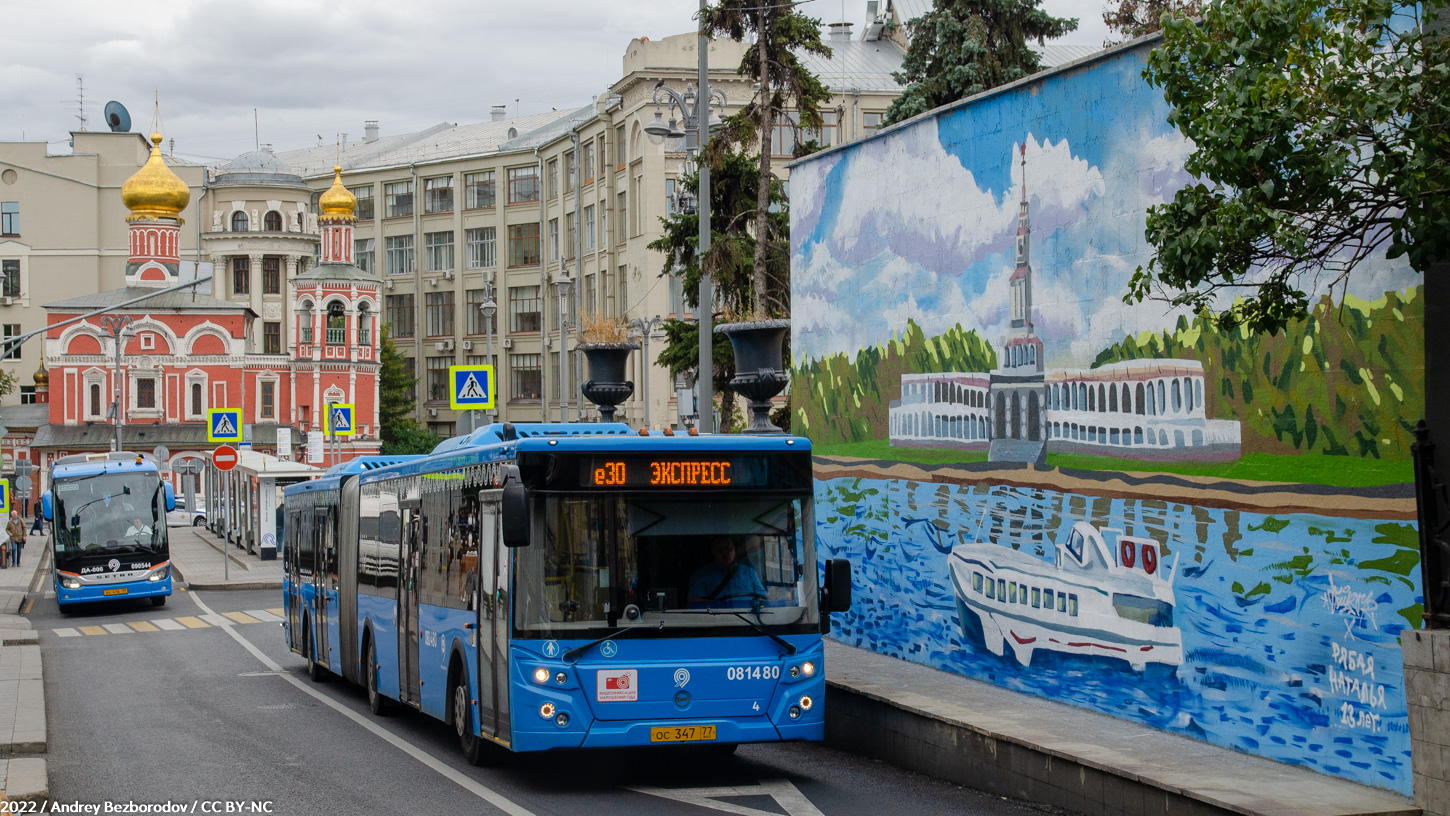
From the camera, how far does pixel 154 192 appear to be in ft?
309

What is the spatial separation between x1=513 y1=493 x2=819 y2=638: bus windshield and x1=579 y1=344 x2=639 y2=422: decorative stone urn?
10.2 metres

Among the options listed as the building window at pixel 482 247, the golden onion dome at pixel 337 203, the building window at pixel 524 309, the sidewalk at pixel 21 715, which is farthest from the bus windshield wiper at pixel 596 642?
Result: the building window at pixel 482 247

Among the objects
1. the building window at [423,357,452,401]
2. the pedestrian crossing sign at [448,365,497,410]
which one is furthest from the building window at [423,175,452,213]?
the pedestrian crossing sign at [448,365,497,410]

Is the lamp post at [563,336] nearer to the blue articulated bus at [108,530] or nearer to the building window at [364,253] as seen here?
the blue articulated bus at [108,530]

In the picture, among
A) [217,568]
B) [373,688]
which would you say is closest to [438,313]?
[217,568]

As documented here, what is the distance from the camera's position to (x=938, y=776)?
12.6 metres

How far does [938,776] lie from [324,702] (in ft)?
28.7

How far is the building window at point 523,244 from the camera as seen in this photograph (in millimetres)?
96812

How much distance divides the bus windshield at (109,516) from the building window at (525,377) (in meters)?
59.8

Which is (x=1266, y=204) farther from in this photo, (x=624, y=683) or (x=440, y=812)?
(x=440, y=812)

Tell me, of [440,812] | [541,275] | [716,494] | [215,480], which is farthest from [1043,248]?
[541,275]

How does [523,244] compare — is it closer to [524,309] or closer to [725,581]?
[524,309]

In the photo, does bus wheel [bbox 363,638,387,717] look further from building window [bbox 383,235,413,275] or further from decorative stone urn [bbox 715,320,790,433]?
building window [bbox 383,235,413,275]

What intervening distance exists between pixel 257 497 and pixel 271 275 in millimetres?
65569
